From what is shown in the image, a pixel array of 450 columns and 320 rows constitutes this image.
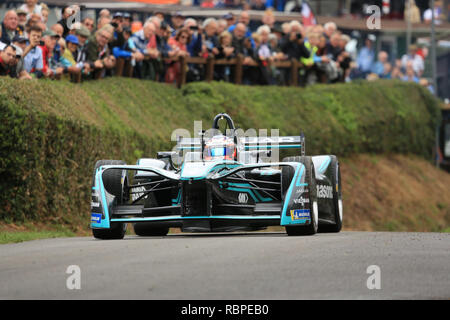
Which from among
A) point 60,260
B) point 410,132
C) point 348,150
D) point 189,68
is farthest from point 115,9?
point 60,260

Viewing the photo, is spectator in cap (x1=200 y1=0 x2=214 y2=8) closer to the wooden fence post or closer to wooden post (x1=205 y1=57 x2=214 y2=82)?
wooden post (x1=205 y1=57 x2=214 y2=82)

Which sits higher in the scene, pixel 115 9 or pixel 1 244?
pixel 115 9

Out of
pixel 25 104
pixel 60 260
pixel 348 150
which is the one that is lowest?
pixel 348 150

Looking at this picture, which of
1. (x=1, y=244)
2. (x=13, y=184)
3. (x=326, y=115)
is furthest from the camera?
(x=326, y=115)

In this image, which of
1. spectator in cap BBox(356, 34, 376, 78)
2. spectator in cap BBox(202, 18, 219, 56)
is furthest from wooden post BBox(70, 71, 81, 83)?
spectator in cap BBox(356, 34, 376, 78)

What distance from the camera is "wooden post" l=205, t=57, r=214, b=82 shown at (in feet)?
84.0

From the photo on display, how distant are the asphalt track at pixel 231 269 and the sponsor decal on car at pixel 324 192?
343 centimetres

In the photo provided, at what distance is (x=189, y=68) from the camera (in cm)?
2577

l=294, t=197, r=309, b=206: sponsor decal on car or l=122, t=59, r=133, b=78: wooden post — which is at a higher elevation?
l=122, t=59, r=133, b=78: wooden post

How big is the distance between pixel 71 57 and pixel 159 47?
11.9ft

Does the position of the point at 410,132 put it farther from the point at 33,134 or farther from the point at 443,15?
the point at 33,134

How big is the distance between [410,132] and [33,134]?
1980 centimetres

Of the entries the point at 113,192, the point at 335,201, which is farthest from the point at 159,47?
the point at 113,192

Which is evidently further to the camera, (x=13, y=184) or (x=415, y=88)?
(x=415, y=88)
